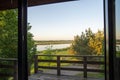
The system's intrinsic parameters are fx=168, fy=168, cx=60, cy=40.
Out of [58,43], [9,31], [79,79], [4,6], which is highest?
[4,6]

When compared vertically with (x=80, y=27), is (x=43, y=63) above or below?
below

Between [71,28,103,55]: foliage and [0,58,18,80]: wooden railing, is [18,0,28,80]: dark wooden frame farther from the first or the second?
[71,28,103,55]: foliage

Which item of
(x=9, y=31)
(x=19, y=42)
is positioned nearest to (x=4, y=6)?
(x=9, y=31)

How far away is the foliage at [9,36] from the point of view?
2727 millimetres

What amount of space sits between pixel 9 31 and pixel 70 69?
248cm

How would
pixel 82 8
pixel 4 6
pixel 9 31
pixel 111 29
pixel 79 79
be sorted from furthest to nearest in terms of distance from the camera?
1. pixel 79 79
2. pixel 82 8
3. pixel 4 6
4. pixel 9 31
5. pixel 111 29

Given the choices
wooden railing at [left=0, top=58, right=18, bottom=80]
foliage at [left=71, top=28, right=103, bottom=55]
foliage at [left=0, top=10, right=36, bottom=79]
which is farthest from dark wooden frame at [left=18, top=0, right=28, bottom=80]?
foliage at [left=71, top=28, right=103, bottom=55]

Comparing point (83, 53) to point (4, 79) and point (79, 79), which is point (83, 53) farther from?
point (4, 79)

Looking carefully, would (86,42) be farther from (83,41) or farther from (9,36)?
(9,36)

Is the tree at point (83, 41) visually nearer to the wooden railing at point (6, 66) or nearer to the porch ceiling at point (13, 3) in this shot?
the porch ceiling at point (13, 3)

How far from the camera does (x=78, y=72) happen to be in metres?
4.61

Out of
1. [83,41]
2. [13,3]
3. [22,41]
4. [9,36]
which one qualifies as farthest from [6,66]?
[83,41]

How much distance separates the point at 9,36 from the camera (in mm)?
2816

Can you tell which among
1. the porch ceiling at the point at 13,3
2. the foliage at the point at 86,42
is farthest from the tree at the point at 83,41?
the porch ceiling at the point at 13,3
